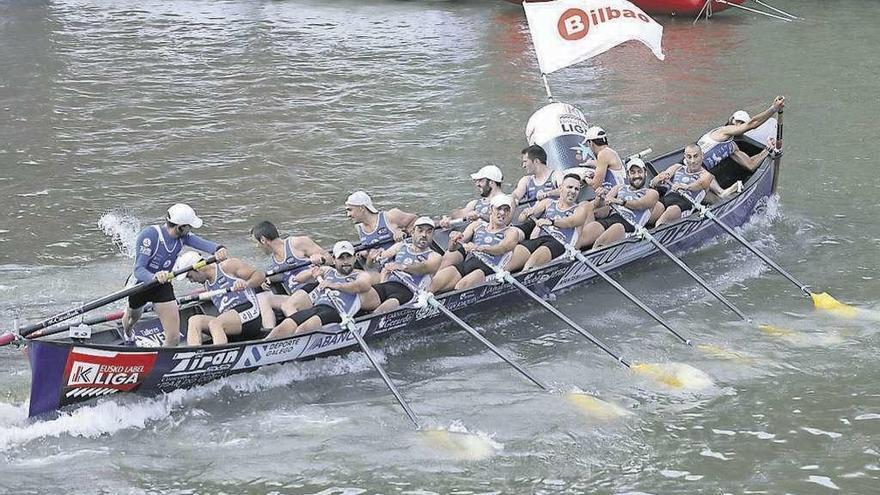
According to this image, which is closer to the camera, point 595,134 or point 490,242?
point 490,242

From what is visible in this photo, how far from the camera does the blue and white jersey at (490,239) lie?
1442 centimetres

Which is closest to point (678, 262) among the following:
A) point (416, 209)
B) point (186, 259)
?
point (416, 209)

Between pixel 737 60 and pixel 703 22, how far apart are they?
3.97 metres

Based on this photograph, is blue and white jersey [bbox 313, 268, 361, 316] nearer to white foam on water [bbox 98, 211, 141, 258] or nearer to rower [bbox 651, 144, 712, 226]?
white foam on water [bbox 98, 211, 141, 258]

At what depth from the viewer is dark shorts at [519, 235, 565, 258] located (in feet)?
48.6

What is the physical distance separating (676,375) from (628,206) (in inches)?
126

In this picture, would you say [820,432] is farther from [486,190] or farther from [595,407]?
[486,190]

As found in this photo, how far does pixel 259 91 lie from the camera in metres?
25.8

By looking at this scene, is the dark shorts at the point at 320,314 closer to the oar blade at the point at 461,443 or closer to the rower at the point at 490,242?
the rower at the point at 490,242

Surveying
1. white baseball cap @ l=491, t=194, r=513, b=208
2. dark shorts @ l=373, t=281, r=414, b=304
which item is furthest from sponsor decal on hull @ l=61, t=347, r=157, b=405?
white baseball cap @ l=491, t=194, r=513, b=208

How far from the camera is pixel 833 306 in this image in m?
14.7

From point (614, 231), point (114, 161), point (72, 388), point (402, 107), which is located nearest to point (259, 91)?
point (402, 107)

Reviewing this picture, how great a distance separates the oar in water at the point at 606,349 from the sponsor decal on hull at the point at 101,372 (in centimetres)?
415

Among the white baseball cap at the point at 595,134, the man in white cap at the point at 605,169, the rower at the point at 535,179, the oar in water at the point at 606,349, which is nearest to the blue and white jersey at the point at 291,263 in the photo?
the oar in water at the point at 606,349
